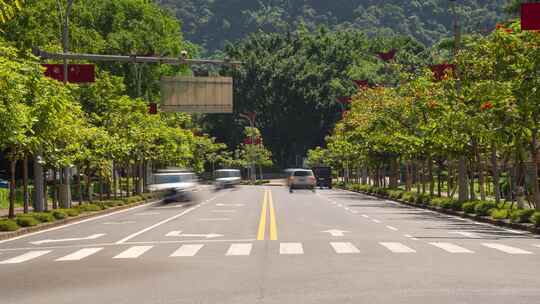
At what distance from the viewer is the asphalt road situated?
493 inches

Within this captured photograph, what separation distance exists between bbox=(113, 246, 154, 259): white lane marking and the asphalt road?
3 centimetres

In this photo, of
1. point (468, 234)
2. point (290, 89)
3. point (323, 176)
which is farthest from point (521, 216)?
point (290, 89)

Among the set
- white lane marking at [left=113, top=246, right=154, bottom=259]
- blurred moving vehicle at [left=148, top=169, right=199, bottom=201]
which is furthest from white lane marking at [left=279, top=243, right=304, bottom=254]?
blurred moving vehicle at [left=148, top=169, right=199, bottom=201]

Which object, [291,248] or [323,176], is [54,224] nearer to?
[291,248]

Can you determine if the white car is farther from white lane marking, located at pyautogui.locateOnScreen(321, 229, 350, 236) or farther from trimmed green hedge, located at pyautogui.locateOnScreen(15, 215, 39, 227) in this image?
white lane marking, located at pyautogui.locateOnScreen(321, 229, 350, 236)

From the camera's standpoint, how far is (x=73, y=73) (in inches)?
Result: 1678

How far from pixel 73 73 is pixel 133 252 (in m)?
23.8

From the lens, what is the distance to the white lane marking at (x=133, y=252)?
19094 millimetres

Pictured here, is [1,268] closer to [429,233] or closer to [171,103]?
[429,233]

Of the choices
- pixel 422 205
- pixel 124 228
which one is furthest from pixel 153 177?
pixel 124 228

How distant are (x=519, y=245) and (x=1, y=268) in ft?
35.9

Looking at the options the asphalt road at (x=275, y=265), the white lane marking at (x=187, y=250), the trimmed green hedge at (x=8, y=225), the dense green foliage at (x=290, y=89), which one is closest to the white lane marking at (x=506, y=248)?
the asphalt road at (x=275, y=265)

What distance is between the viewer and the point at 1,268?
1727 cm

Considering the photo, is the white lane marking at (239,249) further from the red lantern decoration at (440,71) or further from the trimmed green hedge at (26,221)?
the red lantern decoration at (440,71)
